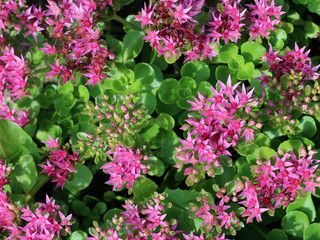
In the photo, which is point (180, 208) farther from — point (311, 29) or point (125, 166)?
point (311, 29)

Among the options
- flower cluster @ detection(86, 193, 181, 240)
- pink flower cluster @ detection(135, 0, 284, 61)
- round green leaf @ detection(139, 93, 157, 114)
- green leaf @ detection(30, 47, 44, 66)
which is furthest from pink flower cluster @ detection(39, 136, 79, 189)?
pink flower cluster @ detection(135, 0, 284, 61)

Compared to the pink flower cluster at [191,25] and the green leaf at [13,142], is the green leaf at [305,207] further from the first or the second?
the green leaf at [13,142]

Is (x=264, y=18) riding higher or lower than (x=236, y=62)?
higher

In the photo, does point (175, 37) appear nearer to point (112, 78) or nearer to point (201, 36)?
point (201, 36)

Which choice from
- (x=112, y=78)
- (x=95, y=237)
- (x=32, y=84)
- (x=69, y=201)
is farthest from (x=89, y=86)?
(x=95, y=237)

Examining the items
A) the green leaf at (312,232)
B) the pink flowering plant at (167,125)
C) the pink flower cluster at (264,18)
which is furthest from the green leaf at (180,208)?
the pink flower cluster at (264,18)

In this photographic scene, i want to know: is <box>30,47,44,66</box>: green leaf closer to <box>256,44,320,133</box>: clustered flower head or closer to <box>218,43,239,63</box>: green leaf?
<box>218,43,239,63</box>: green leaf

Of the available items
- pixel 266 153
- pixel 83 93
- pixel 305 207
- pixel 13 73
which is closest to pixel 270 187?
pixel 266 153
